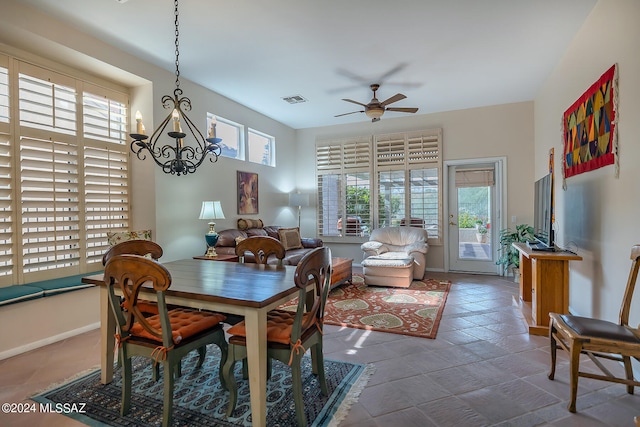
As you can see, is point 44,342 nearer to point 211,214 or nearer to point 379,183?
point 211,214

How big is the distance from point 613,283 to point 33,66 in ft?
18.5

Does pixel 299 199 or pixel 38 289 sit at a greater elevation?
pixel 299 199

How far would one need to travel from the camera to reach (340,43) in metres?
3.57

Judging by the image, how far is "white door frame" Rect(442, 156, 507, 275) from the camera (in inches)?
229

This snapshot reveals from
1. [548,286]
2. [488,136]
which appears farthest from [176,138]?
[488,136]

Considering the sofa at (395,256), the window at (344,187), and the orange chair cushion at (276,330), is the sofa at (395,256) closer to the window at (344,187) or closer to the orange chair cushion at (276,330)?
the window at (344,187)

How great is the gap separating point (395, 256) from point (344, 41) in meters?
3.33

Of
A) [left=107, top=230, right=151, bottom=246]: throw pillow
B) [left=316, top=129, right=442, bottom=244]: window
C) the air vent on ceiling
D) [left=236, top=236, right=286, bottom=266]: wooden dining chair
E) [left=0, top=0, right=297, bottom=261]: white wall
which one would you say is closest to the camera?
[left=236, top=236, right=286, bottom=266]: wooden dining chair

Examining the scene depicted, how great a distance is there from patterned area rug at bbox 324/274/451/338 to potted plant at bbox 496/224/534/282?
1094 mm

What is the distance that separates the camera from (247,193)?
582 centimetres

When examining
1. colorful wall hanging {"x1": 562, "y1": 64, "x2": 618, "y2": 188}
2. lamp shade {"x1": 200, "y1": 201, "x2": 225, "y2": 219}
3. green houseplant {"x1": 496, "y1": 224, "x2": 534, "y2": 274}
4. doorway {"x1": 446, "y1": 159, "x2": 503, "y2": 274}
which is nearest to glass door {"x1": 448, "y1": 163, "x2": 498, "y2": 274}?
doorway {"x1": 446, "y1": 159, "x2": 503, "y2": 274}

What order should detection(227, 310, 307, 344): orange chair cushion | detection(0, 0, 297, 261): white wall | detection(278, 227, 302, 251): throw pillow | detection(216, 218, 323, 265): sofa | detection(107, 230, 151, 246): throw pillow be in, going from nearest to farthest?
detection(227, 310, 307, 344): orange chair cushion < detection(0, 0, 297, 261): white wall < detection(107, 230, 151, 246): throw pillow < detection(216, 218, 323, 265): sofa < detection(278, 227, 302, 251): throw pillow

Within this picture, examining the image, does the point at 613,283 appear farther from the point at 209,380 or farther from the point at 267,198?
the point at 267,198

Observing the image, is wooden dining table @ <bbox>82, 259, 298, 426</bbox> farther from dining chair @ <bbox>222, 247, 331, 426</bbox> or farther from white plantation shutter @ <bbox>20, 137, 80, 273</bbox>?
white plantation shutter @ <bbox>20, 137, 80, 273</bbox>
